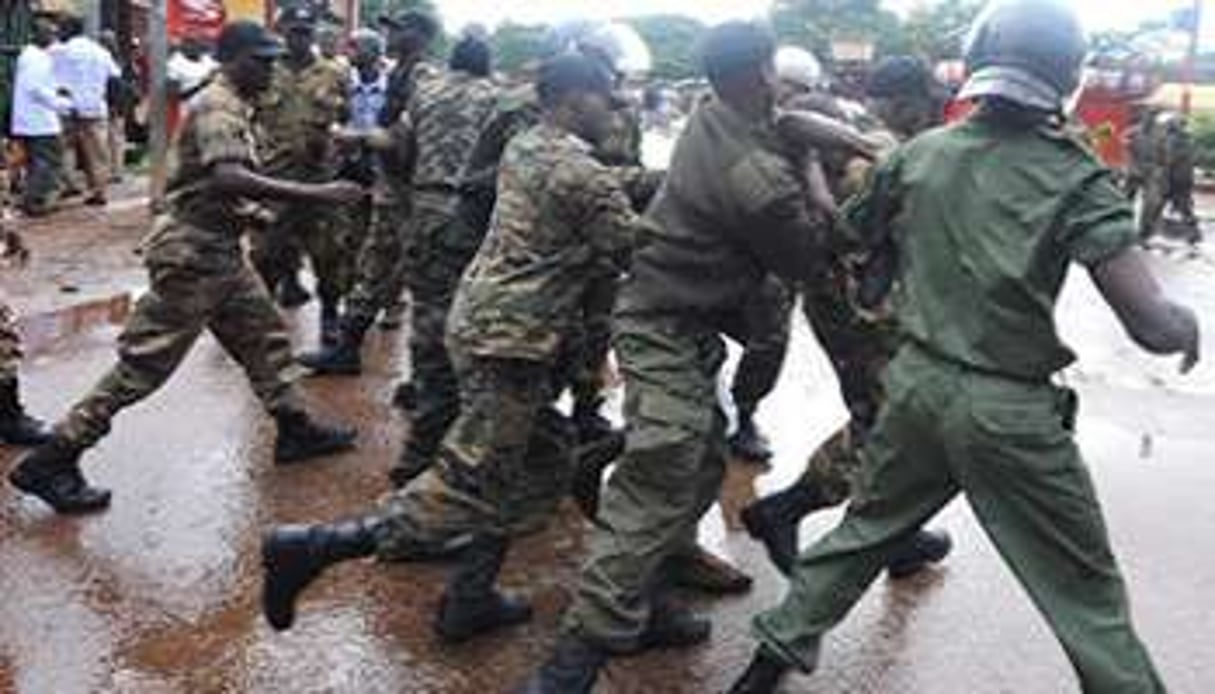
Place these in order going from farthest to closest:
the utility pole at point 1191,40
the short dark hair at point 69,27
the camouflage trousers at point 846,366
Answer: the utility pole at point 1191,40
the short dark hair at point 69,27
the camouflage trousers at point 846,366

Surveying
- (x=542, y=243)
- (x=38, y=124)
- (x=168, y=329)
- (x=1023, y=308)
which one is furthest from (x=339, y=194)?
(x=38, y=124)

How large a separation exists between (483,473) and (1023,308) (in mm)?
1598

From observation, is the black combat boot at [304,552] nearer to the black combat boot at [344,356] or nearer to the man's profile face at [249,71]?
the man's profile face at [249,71]

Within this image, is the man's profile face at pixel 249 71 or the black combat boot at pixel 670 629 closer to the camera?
the black combat boot at pixel 670 629

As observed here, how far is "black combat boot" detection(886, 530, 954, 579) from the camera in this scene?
555cm

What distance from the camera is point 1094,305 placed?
12523mm

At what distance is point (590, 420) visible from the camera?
6.33 meters

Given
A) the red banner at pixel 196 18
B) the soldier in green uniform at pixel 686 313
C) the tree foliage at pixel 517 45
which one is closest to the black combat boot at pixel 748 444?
the tree foliage at pixel 517 45

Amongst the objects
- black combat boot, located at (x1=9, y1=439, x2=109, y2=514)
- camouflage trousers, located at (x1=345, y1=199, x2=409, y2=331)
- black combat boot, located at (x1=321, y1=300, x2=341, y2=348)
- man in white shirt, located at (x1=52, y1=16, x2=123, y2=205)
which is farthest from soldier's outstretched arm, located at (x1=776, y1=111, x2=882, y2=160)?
man in white shirt, located at (x1=52, y1=16, x2=123, y2=205)

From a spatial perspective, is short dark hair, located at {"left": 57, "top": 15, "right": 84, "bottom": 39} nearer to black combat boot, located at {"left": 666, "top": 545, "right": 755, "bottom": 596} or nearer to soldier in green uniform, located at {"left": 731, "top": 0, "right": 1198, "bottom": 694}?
black combat boot, located at {"left": 666, "top": 545, "right": 755, "bottom": 596}

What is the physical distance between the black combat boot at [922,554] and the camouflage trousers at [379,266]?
10.5ft

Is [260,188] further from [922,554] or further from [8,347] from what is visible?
[922,554]

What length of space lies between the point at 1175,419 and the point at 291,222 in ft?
15.4

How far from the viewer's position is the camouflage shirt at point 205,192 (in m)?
5.47
